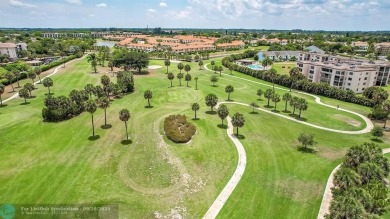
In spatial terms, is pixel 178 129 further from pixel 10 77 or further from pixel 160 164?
pixel 10 77

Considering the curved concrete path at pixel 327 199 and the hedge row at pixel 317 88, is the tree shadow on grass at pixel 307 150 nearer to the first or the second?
the curved concrete path at pixel 327 199

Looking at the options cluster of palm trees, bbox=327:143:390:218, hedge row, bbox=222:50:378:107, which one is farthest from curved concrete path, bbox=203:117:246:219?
hedge row, bbox=222:50:378:107

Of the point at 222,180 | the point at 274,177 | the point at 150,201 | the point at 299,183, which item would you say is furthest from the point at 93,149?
the point at 299,183

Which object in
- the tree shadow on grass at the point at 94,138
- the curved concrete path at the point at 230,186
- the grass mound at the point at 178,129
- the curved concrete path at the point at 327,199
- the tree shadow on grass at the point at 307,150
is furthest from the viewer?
the tree shadow on grass at the point at 94,138

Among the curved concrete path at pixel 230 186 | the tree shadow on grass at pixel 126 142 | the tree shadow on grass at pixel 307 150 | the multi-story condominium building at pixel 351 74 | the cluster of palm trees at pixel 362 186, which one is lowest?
the curved concrete path at pixel 230 186

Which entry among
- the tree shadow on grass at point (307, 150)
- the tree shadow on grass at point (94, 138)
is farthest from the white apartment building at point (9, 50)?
the tree shadow on grass at point (307, 150)

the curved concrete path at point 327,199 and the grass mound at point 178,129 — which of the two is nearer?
the curved concrete path at point 327,199

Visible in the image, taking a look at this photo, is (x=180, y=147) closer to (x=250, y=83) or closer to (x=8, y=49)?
(x=250, y=83)
